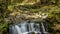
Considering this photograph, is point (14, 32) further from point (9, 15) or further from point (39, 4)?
point (39, 4)

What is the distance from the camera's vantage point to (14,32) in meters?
8.67

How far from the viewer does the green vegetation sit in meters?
8.84

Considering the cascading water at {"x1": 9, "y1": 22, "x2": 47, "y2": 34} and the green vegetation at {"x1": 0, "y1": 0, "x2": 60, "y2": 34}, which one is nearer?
the cascading water at {"x1": 9, "y1": 22, "x2": 47, "y2": 34}

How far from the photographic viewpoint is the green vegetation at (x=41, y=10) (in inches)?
348

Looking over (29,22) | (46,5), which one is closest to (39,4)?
(46,5)

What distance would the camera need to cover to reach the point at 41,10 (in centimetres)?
1095

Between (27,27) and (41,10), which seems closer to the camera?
(27,27)

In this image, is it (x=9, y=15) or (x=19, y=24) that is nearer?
(x=19, y=24)

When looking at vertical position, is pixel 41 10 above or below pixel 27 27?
above

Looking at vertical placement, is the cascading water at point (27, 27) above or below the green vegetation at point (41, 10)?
below

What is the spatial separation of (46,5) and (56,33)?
11.4 feet

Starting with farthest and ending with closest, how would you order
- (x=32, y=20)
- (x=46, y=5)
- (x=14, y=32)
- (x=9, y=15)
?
(x=46, y=5) → (x=9, y=15) → (x=32, y=20) → (x=14, y=32)

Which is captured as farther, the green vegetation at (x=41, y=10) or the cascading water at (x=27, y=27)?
the green vegetation at (x=41, y=10)

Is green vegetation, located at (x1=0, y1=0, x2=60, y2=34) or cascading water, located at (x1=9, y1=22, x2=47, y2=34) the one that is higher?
green vegetation, located at (x1=0, y1=0, x2=60, y2=34)
